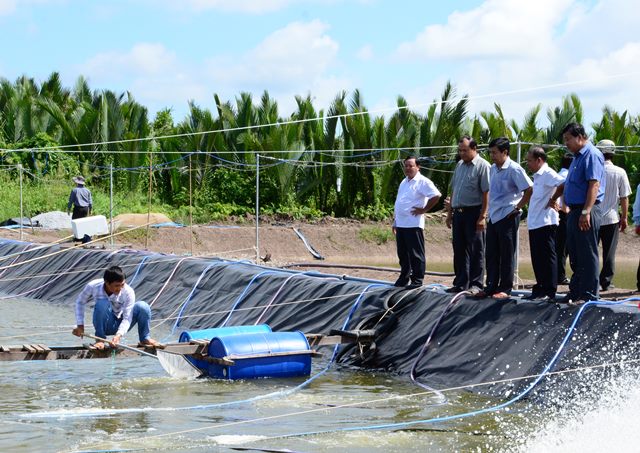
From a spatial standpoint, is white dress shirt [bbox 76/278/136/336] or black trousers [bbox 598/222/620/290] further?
black trousers [bbox 598/222/620/290]

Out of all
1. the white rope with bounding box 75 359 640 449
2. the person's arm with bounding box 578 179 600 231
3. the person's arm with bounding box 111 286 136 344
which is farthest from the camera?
the person's arm with bounding box 111 286 136 344

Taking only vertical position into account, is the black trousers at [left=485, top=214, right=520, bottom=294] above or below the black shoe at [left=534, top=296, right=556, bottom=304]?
above

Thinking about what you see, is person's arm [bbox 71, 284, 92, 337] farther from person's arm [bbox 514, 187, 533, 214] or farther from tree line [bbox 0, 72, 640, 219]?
tree line [bbox 0, 72, 640, 219]

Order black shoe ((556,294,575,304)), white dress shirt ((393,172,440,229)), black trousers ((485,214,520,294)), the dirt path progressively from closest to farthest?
black shoe ((556,294,575,304))
black trousers ((485,214,520,294))
white dress shirt ((393,172,440,229))
the dirt path

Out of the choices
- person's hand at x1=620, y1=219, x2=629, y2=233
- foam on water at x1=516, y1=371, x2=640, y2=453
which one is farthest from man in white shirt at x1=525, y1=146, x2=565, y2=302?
person's hand at x1=620, y1=219, x2=629, y2=233

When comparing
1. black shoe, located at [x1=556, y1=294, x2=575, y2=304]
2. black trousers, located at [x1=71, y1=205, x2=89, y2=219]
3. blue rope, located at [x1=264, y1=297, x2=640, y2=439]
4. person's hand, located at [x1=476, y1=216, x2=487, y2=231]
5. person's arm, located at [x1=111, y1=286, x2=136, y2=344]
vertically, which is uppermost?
black trousers, located at [x1=71, y1=205, x2=89, y2=219]

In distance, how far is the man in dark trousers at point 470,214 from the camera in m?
10.8

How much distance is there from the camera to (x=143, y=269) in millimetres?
18547

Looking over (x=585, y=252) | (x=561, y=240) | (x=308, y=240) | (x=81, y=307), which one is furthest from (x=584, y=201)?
(x=308, y=240)

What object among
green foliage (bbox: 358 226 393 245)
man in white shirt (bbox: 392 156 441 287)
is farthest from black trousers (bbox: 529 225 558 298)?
green foliage (bbox: 358 226 393 245)

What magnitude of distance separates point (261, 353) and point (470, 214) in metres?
2.84

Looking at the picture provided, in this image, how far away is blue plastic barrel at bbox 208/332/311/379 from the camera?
33.7 feet

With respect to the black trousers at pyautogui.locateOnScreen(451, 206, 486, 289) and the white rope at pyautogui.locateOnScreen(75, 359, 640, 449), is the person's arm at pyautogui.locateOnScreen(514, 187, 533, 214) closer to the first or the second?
the black trousers at pyautogui.locateOnScreen(451, 206, 486, 289)

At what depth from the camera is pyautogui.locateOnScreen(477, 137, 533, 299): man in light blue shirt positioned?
1019cm
